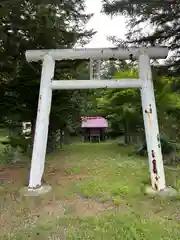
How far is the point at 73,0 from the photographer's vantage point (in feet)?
15.0

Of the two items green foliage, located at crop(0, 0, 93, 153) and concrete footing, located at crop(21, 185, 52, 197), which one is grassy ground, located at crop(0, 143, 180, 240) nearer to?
concrete footing, located at crop(21, 185, 52, 197)

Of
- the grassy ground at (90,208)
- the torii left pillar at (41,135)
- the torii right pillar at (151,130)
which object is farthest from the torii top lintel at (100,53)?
the grassy ground at (90,208)

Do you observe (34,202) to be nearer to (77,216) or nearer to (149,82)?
(77,216)

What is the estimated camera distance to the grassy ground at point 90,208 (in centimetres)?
336

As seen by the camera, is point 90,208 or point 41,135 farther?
point 41,135

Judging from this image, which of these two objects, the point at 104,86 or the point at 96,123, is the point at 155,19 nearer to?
the point at 104,86

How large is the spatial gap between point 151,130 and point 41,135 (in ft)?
6.16

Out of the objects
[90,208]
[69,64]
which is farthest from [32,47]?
[90,208]

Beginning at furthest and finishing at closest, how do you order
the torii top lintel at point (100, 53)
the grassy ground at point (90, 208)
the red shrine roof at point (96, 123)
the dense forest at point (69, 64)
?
the red shrine roof at point (96, 123), the torii top lintel at point (100, 53), the dense forest at point (69, 64), the grassy ground at point (90, 208)

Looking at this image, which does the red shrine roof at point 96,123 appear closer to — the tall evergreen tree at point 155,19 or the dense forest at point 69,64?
the dense forest at point 69,64

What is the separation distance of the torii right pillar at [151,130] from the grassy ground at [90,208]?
0.35 meters

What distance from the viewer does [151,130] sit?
4.96 metres

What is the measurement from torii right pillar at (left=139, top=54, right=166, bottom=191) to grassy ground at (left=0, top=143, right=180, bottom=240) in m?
0.35

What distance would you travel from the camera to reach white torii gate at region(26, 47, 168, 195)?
4918 millimetres
